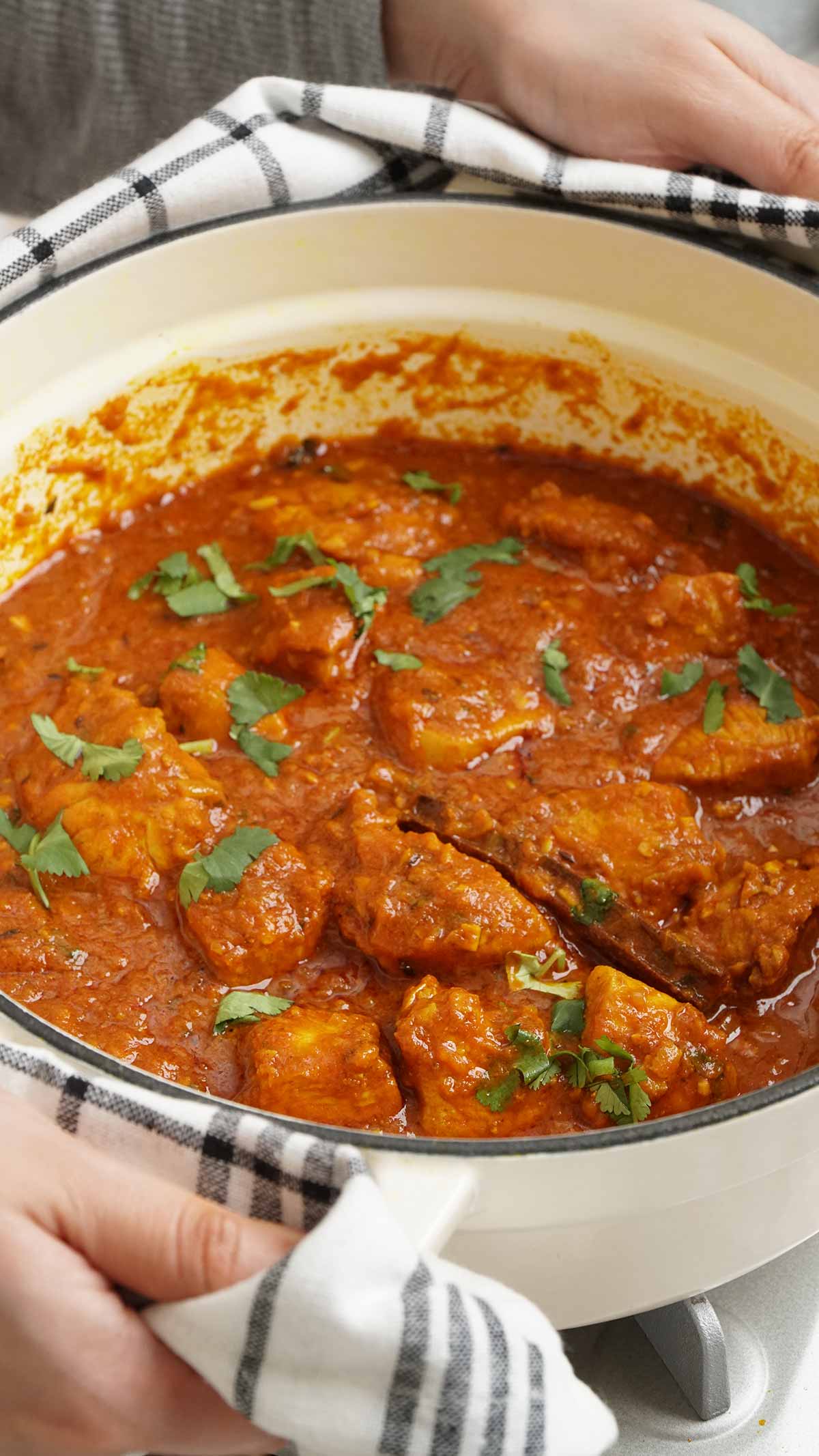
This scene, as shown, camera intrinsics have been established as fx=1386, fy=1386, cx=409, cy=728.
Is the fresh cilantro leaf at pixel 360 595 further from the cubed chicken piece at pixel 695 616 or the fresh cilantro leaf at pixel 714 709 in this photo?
the fresh cilantro leaf at pixel 714 709

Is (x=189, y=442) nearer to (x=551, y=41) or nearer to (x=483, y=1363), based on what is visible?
(x=551, y=41)

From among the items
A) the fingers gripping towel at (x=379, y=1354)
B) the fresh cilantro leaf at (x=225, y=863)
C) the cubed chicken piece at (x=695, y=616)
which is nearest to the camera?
the fingers gripping towel at (x=379, y=1354)

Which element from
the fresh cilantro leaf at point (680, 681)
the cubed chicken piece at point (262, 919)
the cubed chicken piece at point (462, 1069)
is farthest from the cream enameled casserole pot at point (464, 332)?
the cubed chicken piece at point (462, 1069)

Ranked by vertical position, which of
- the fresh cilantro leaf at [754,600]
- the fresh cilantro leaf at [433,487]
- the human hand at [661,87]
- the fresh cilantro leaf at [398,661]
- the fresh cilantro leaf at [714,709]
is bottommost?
the fresh cilantro leaf at [398,661]

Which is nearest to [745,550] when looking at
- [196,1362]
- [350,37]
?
[350,37]

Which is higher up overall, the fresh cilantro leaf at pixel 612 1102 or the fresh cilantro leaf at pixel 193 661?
the fresh cilantro leaf at pixel 193 661

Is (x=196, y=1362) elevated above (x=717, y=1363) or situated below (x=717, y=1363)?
above
